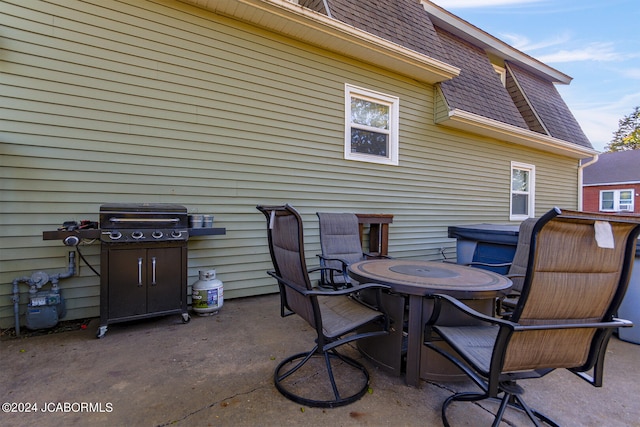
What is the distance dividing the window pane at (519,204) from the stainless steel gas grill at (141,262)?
749 centimetres

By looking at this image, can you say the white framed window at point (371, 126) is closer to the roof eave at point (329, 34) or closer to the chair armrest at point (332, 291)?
the roof eave at point (329, 34)

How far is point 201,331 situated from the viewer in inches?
113

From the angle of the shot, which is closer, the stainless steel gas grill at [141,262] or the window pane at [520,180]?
the stainless steel gas grill at [141,262]

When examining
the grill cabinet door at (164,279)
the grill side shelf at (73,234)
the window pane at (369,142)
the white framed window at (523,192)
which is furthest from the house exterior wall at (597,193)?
the grill side shelf at (73,234)

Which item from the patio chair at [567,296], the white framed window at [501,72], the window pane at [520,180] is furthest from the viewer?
the white framed window at [501,72]

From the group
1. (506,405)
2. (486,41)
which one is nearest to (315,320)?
(506,405)

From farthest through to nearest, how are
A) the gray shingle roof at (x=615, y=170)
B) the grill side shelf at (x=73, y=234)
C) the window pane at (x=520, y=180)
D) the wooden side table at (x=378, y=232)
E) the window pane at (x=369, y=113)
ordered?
the gray shingle roof at (x=615, y=170), the window pane at (x=520, y=180), the window pane at (x=369, y=113), the wooden side table at (x=378, y=232), the grill side shelf at (x=73, y=234)

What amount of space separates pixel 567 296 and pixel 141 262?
3205 millimetres

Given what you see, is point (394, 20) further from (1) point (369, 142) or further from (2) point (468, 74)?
(2) point (468, 74)

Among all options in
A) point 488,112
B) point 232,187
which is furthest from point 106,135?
point 488,112

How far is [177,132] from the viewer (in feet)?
11.5

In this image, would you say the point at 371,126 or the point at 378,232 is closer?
the point at 378,232

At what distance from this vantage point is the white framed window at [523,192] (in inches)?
285

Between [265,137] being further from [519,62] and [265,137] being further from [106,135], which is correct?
[519,62]
